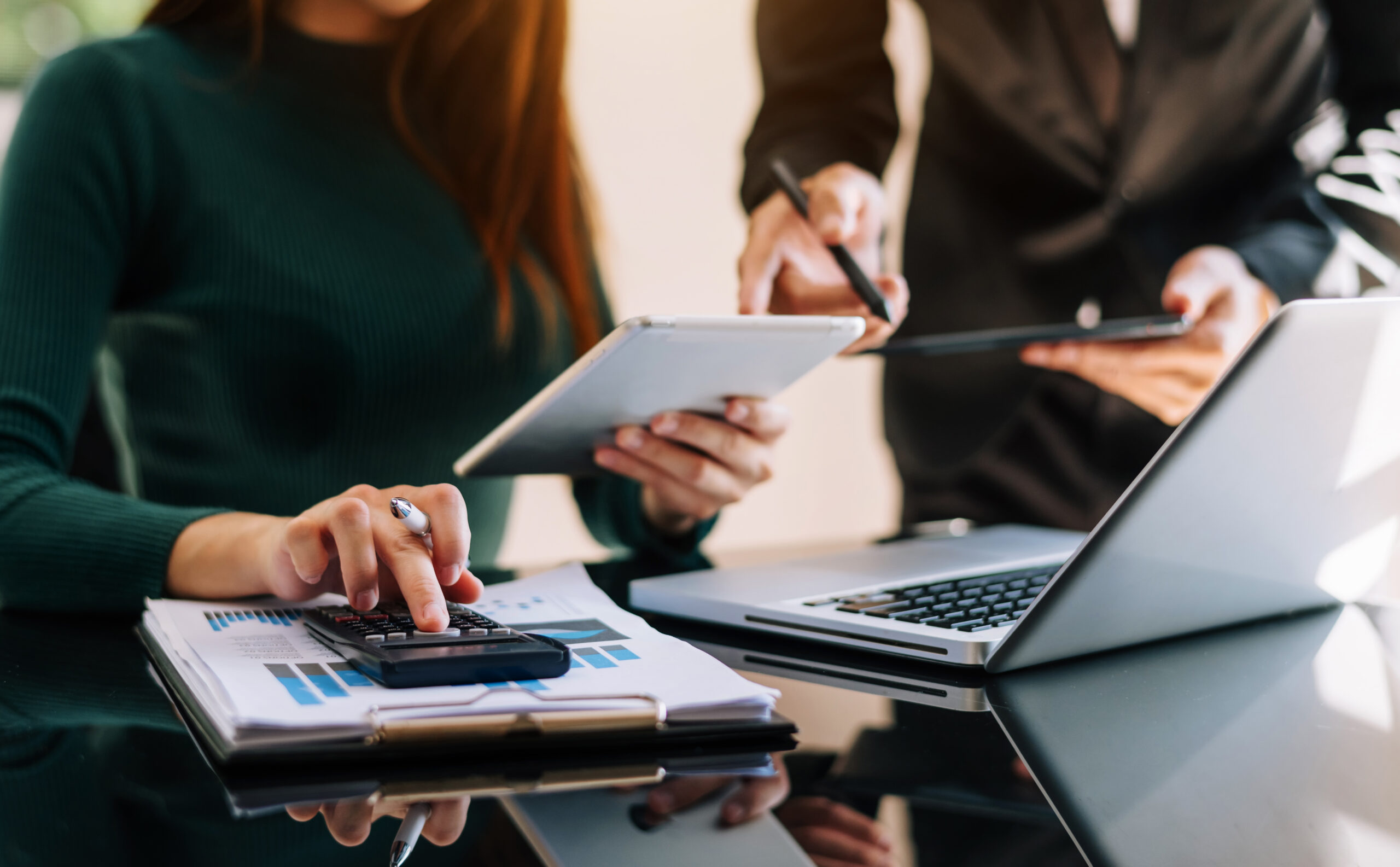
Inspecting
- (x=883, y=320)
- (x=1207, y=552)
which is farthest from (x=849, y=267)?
(x=1207, y=552)

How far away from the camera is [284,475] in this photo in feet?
3.34


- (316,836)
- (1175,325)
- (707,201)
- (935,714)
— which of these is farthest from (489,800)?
(707,201)

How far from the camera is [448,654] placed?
0.36 metres

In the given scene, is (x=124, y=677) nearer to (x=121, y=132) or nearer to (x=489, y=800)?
(x=489, y=800)

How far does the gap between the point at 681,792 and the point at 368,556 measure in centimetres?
19

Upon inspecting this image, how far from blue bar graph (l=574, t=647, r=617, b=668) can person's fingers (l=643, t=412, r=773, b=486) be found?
286mm

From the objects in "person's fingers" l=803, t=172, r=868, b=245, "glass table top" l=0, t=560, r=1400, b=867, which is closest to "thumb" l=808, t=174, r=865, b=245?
"person's fingers" l=803, t=172, r=868, b=245

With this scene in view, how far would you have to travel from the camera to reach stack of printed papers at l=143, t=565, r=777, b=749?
1.05ft

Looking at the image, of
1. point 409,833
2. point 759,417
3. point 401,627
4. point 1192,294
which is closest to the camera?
point 409,833

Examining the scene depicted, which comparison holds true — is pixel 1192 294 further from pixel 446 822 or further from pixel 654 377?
pixel 446 822

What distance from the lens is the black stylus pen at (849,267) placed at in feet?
2.61

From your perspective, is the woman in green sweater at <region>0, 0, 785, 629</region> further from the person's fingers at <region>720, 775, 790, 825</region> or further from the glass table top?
the person's fingers at <region>720, 775, 790, 825</region>

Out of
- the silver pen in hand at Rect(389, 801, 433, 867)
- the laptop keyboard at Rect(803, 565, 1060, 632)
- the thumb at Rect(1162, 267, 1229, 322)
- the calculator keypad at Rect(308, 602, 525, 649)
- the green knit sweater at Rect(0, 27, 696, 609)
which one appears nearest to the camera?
the silver pen in hand at Rect(389, 801, 433, 867)

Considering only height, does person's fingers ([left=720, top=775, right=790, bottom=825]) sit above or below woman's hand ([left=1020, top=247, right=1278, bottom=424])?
above
